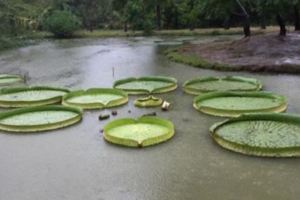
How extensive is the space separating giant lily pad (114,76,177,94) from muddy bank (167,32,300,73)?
3.22m

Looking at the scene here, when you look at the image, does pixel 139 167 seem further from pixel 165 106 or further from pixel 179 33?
pixel 179 33

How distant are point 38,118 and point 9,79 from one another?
6.46 metres

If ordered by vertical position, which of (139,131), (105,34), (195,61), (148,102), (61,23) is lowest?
(139,131)

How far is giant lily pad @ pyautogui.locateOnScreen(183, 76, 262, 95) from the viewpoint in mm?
12550

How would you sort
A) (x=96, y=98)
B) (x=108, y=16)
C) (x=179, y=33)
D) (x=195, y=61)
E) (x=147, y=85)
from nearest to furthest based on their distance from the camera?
(x=96, y=98) → (x=147, y=85) → (x=195, y=61) → (x=179, y=33) → (x=108, y=16)

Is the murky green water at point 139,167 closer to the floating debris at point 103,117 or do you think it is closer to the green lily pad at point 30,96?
the floating debris at point 103,117

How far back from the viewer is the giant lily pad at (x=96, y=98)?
11438mm

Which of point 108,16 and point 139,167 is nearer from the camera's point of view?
point 139,167

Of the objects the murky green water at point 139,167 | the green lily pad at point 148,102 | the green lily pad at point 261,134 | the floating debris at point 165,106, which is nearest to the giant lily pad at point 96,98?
the murky green water at point 139,167

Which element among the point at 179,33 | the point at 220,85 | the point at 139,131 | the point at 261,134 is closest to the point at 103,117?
the point at 139,131

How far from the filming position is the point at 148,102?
38.0 feet

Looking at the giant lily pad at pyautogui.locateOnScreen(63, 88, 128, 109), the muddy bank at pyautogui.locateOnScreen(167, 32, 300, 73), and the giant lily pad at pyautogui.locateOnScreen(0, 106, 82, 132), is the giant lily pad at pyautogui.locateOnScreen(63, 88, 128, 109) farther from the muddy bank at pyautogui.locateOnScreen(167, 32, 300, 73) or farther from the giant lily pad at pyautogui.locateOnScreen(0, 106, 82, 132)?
the muddy bank at pyautogui.locateOnScreen(167, 32, 300, 73)

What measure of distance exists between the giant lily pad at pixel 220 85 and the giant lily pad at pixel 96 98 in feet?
6.84

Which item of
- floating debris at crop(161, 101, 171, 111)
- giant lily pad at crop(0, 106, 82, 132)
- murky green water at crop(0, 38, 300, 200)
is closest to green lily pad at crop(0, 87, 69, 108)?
giant lily pad at crop(0, 106, 82, 132)
